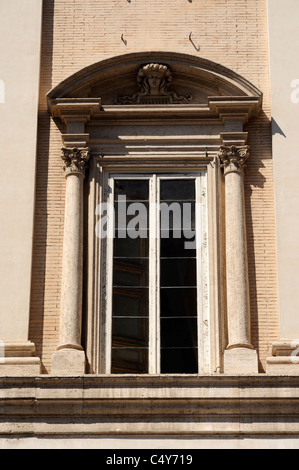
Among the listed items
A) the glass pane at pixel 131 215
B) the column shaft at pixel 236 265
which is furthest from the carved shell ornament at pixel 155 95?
the glass pane at pixel 131 215

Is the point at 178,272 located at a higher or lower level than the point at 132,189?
lower

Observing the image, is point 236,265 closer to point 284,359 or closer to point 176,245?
point 176,245

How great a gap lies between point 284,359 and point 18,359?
3.29 metres

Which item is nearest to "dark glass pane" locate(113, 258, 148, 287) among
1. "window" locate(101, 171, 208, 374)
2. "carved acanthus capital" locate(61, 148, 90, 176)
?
"window" locate(101, 171, 208, 374)

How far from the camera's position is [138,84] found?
1773 cm

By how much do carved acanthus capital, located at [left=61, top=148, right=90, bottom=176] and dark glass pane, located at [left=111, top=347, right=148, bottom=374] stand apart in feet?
8.27

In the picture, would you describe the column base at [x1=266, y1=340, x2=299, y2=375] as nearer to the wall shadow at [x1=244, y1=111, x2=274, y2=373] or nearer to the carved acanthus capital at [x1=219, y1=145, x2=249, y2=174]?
the wall shadow at [x1=244, y1=111, x2=274, y2=373]

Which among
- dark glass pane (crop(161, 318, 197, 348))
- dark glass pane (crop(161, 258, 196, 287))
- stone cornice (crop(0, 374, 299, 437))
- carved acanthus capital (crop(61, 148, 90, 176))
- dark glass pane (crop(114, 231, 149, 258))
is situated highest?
carved acanthus capital (crop(61, 148, 90, 176))

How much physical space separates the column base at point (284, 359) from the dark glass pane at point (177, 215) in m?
2.12

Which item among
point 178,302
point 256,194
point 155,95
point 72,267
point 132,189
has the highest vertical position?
point 155,95

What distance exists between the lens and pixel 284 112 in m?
17.3

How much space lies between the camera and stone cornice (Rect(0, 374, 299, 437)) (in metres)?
14.9

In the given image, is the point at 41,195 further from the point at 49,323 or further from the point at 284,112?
the point at 284,112

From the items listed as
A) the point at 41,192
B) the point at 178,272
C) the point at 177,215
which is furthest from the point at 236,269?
the point at 41,192
